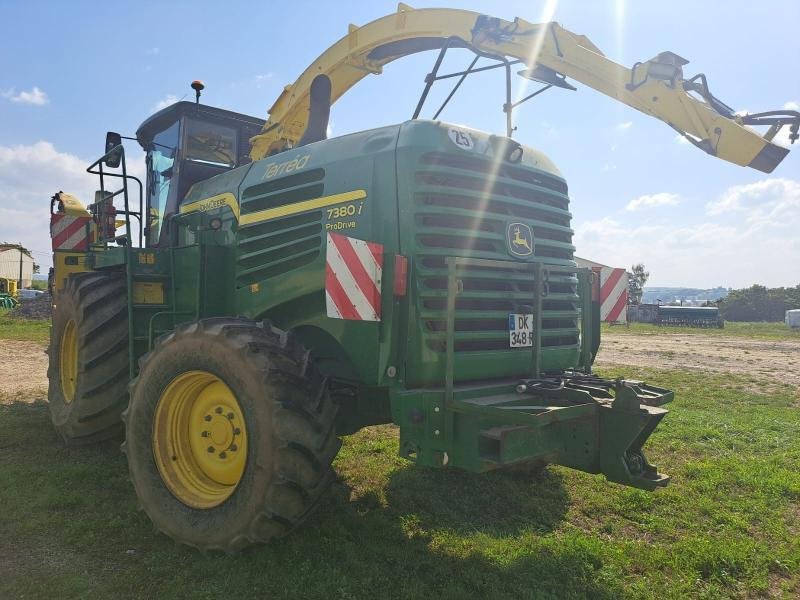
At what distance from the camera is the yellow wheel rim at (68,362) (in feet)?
18.5

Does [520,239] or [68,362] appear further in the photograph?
[68,362]

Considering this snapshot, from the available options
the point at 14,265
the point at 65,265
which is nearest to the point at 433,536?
the point at 65,265

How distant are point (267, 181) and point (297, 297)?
1022 millimetres

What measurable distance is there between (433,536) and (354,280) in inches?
72.3

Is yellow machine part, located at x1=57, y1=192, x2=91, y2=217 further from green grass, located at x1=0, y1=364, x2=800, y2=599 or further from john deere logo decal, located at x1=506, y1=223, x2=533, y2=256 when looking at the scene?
john deere logo decal, located at x1=506, y1=223, x2=533, y2=256

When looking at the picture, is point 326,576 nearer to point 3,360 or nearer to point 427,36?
point 427,36

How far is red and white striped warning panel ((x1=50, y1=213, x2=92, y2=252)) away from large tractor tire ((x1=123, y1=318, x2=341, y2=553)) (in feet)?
15.0

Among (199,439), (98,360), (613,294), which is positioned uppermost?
(613,294)

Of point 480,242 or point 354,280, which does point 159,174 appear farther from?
point 480,242

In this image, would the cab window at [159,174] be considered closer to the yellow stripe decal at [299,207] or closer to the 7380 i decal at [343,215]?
the yellow stripe decal at [299,207]

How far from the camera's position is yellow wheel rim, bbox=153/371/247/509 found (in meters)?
3.52

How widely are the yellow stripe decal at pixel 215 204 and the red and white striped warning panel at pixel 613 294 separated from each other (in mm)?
3170

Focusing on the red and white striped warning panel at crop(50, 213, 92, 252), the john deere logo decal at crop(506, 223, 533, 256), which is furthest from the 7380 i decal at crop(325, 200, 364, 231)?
the red and white striped warning panel at crop(50, 213, 92, 252)

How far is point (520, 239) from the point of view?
153 inches
